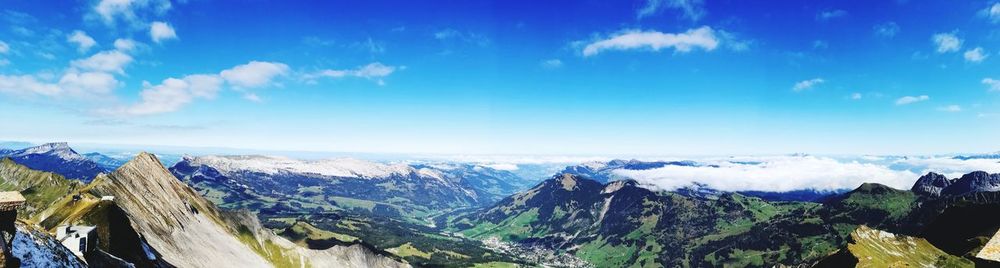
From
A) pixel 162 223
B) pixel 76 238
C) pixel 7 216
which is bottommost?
pixel 162 223

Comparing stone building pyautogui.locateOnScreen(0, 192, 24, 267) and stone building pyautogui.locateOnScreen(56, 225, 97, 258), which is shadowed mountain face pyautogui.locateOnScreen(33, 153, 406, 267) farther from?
stone building pyautogui.locateOnScreen(0, 192, 24, 267)

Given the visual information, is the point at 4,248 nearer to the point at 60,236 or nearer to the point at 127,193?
the point at 60,236

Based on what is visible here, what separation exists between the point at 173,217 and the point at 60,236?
416 ft

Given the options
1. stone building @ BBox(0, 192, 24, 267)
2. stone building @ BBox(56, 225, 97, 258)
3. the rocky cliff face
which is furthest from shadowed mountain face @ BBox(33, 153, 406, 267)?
stone building @ BBox(0, 192, 24, 267)

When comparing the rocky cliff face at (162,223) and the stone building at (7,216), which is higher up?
the stone building at (7,216)

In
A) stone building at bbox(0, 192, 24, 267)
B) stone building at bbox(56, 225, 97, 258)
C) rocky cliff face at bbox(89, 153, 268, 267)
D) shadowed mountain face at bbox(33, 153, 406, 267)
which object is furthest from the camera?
rocky cliff face at bbox(89, 153, 268, 267)

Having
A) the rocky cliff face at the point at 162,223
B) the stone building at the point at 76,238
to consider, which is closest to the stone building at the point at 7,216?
the stone building at the point at 76,238

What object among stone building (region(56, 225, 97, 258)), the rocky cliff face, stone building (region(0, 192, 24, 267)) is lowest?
the rocky cliff face

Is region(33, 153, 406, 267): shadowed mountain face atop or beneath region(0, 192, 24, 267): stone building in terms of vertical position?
beneath

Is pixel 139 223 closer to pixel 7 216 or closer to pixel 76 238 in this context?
pixel 76 238

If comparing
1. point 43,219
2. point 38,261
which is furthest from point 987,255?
point 43,219

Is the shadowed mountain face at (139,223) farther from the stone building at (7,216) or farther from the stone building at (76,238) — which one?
the stone building at (7,216)

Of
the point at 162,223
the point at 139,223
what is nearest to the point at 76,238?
the point at 139,223

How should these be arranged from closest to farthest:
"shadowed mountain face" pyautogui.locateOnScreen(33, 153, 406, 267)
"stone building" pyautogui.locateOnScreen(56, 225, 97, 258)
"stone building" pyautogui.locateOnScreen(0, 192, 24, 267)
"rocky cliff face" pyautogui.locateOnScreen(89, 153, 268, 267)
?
"stone building" pyautogui.locateOnScreen(0, 192, 24, 267) < "stone building" pyautogui.locateOnScreen(56, 225, 97, 258) < "shadowed mountain face" pyautogui.locateOnScreen(33, 153, 406, 267) < "rocky cliff face" pyautogui.locateOnScreen(89, 153, 268, 267)
